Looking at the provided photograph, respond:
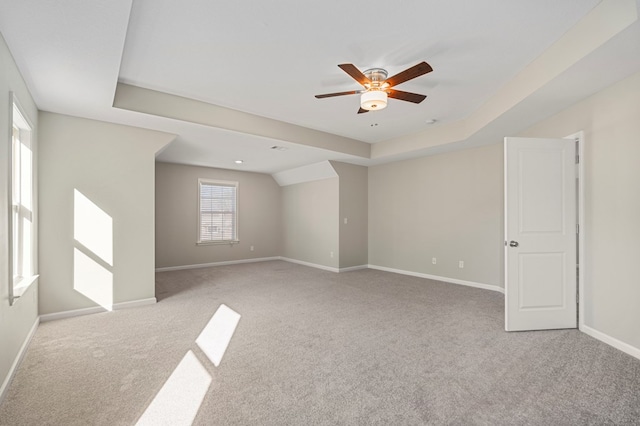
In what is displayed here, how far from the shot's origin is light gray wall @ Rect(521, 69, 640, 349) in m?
2.60

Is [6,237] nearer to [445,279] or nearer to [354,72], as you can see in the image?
[354,72]

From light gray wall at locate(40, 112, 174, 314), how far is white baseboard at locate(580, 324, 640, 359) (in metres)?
5.15

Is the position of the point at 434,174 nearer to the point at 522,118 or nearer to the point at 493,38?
the point at 522,118

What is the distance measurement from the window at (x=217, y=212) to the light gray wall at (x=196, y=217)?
0.11m

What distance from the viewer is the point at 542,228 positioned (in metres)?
3.23

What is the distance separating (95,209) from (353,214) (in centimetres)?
467

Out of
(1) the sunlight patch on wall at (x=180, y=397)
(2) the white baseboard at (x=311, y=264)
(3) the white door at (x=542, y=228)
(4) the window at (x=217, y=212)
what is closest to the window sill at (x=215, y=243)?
(4) the window at (x=217, y=212)

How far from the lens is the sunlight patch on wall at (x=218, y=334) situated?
2.70 meters

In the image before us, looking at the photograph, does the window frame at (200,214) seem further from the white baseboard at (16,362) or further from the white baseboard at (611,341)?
the white baseboard at (611,341)

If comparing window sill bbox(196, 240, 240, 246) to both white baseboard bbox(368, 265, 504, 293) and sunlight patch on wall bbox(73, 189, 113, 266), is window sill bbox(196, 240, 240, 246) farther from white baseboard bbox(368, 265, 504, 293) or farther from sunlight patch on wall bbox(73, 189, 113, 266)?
white baseboard bbox(368, 265, 504, 293)

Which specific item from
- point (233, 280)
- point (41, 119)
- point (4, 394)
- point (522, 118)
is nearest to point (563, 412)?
point (522, 118)

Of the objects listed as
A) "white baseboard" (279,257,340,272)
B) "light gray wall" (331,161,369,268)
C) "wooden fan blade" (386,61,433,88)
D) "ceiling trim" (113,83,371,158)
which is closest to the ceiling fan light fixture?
"wooden fan blade" (386,61,433,88)

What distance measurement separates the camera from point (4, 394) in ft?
6.67

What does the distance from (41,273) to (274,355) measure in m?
2.98
